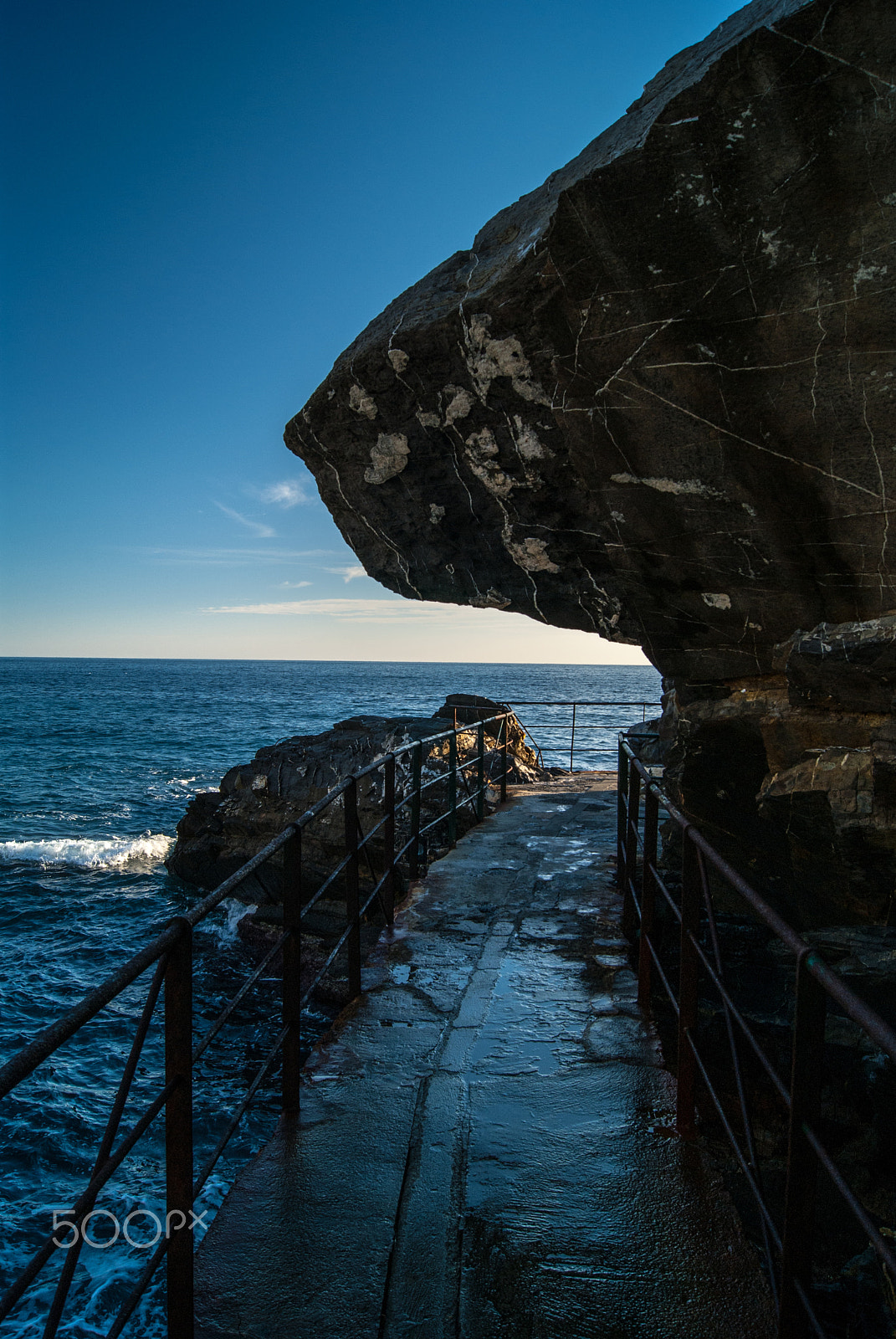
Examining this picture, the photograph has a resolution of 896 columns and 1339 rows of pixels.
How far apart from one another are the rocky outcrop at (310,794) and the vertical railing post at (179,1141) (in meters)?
7.22

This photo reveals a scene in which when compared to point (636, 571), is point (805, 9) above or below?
Answer: above

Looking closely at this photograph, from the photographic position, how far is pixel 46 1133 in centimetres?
565

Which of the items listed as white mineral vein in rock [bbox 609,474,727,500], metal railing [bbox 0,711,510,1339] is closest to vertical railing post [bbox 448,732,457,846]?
white mineral vein in rock [bbox 609,474,727,500]

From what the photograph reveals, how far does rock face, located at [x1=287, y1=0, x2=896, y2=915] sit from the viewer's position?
11.3ft

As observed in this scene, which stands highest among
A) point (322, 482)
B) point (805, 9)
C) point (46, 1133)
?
point (805, 9)

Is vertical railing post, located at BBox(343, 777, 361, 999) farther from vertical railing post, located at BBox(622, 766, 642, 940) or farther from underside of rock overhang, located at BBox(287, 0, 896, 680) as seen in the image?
underside of rock overhang, located at BBox(287, 0, 896, 680)

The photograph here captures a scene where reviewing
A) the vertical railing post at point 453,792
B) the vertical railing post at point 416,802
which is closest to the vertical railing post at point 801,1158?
the vertical railing post at point 416,802

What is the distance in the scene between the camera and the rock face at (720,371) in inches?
136

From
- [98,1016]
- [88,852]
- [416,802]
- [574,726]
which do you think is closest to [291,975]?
[416,802]

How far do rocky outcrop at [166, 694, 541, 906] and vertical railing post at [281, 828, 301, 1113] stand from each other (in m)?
6.17

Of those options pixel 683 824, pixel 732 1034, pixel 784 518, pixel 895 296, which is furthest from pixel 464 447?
pixel 732 1034

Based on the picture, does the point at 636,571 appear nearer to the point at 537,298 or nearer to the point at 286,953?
the point at 537,298

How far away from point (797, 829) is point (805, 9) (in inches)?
155

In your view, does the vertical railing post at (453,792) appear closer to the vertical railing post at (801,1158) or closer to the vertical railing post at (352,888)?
the vertical railing post at (352,888)
